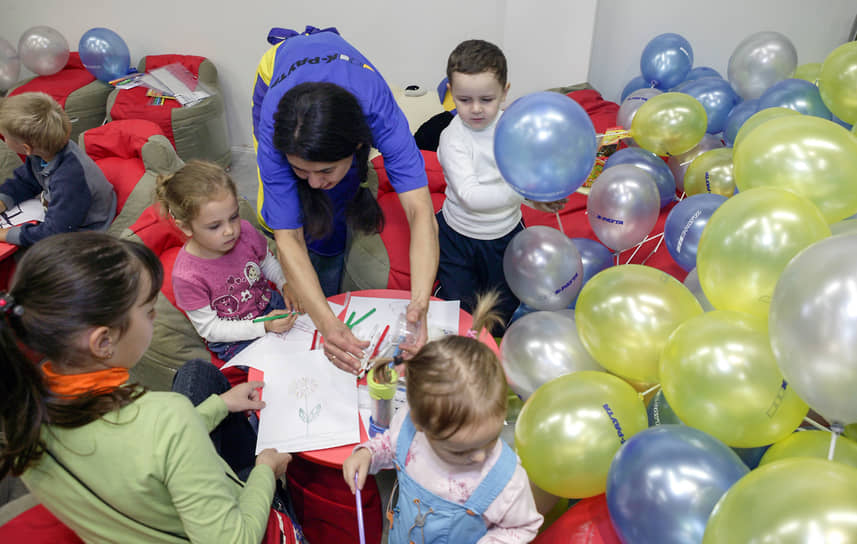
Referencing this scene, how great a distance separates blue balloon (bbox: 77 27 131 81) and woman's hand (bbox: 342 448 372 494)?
3391mm

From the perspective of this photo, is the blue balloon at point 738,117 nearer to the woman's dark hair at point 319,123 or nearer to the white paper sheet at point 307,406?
the woman's dark hair at point 319,123

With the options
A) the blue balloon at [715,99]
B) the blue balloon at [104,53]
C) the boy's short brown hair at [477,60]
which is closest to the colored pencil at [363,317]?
the boy's short brown hair at [477,60]

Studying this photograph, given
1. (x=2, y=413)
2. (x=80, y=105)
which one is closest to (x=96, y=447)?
(x=2, y=413)

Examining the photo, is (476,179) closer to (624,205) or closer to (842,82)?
(624,205)

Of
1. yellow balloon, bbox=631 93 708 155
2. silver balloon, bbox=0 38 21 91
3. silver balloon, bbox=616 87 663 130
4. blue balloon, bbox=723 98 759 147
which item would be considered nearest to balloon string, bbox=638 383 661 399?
yellow balloon, bbox=631 93 708 155

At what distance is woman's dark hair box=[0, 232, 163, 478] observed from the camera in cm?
79

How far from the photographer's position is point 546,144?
4.67ft

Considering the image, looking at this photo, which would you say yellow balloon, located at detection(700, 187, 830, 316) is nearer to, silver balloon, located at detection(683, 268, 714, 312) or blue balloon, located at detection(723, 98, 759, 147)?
silver balloon, located at detection(683, 268, 714, 312)

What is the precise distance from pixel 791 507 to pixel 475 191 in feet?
4.02

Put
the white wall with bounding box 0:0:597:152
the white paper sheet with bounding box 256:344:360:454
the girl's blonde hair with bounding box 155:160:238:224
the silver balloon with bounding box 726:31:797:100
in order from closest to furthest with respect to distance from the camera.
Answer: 1. the white paper sheet with bounding box 256:344:360:454
2. the girl's blonde hair with bounding box 155:160:238:224
3. the silver balloon with bounding box 726:31:797:100
4. the white wall with bounding box 0:0:597:152

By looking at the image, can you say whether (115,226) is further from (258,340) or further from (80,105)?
(80,105)

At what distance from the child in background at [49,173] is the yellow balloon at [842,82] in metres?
2.54

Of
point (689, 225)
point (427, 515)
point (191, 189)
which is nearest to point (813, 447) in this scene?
point (427, 515)

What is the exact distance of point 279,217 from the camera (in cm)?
149
